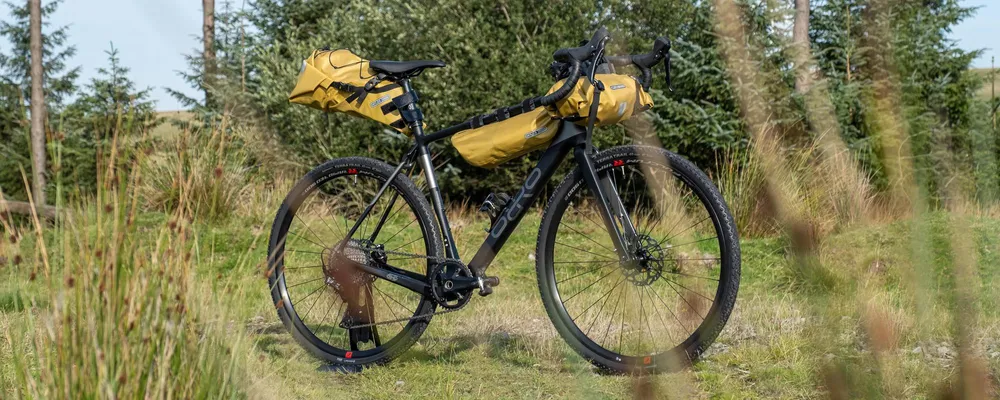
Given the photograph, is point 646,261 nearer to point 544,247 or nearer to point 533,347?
point 544,247

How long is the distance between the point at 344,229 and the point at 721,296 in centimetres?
185

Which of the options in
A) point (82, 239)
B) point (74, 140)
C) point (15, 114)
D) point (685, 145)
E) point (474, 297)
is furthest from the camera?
point (15, 114)

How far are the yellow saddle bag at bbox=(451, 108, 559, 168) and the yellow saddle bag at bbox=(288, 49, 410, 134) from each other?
0.34 m

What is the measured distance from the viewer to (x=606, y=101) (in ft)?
10.4

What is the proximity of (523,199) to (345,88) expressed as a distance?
87 centimetres

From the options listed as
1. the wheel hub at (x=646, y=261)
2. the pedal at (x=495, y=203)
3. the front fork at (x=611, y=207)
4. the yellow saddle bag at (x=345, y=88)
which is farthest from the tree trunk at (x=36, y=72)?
the wheel hub at (x=646, y=261)

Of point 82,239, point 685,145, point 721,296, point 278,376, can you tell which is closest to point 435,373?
point 278,376

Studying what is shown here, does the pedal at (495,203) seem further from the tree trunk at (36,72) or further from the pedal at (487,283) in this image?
the tree trunk at (36,72)

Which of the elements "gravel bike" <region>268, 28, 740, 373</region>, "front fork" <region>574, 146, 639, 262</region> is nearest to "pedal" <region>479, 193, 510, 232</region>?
"gravel bike" <region>268, 28, 740, 373</region>

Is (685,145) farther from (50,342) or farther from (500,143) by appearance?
(50,342)

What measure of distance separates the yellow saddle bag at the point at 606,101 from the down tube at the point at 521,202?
157 millimetres

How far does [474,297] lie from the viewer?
529cm

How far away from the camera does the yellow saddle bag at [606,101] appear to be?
10.4ft

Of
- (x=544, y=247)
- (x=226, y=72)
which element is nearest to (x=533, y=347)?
(x=544, y=247)
